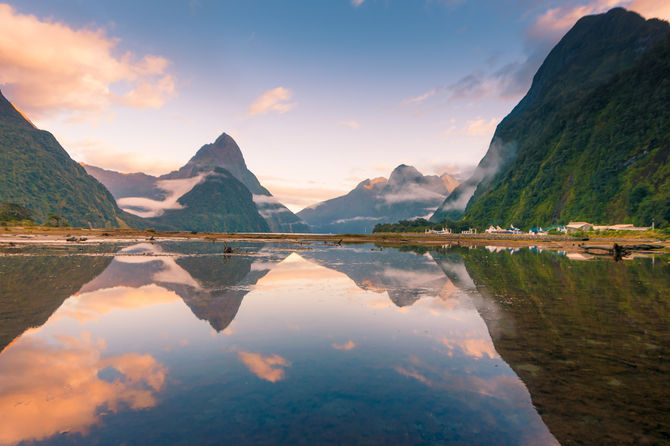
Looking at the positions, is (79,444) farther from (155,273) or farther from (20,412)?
(155,273)

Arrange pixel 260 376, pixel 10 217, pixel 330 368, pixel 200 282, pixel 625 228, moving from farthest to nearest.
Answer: pixel 10 217 → pixel 625 228 → pixel 200 282 → pixel 330 368 → pixel 260 376

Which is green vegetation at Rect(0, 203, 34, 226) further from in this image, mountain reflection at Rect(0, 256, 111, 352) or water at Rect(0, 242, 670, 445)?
water at Rect(0, 242, 670, 445)

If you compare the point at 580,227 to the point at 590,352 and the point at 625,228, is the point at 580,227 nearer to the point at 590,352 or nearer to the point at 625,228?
the point at 625,228

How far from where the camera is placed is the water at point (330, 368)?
392 inches

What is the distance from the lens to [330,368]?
14.5m

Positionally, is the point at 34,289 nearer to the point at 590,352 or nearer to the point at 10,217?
the point at 590,352

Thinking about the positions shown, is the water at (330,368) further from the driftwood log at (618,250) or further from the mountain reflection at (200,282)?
the driftwood log at (618,250)

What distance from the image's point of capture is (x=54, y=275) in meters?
38.3

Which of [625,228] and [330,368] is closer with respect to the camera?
[330,368]

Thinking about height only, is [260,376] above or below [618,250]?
below

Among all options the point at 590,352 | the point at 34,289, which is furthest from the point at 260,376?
the point at 34,289

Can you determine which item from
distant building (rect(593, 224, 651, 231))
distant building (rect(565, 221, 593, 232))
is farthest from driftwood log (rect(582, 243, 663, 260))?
distant building (rect(565, 221, 593, 232))

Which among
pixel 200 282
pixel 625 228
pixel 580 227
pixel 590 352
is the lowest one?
pixel 200 282

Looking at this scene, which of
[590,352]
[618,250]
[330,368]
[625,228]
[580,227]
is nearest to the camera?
[330,368]
